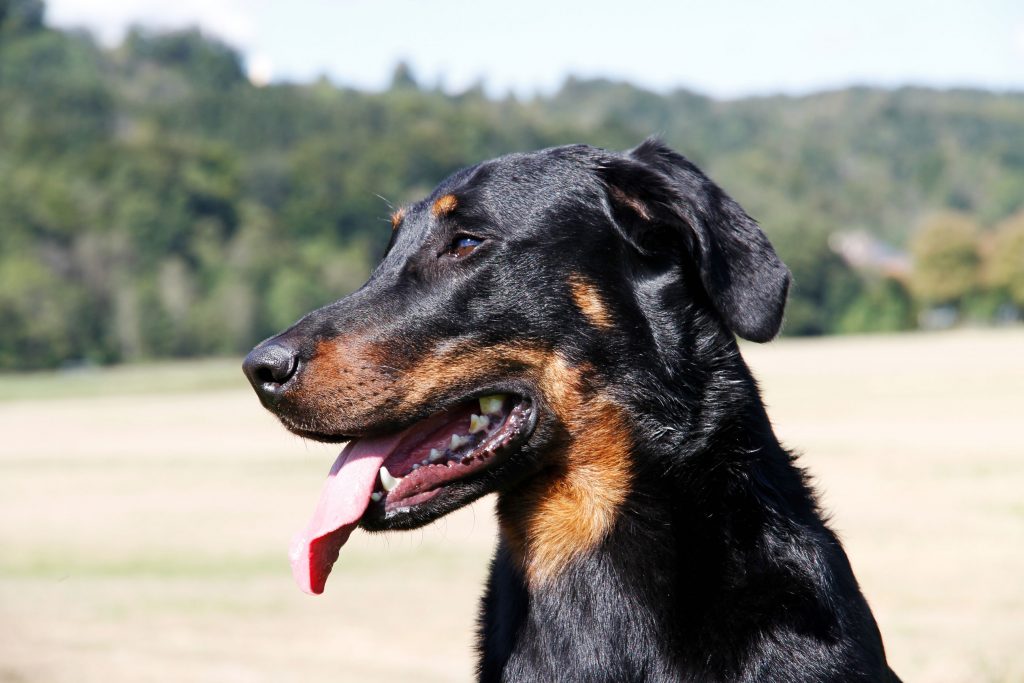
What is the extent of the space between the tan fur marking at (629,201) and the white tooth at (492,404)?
78 centimetres

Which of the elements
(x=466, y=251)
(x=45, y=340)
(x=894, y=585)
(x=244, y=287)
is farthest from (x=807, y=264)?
(x=466, y=251)

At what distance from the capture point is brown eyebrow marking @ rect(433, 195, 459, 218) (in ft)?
13.3

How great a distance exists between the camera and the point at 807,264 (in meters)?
105

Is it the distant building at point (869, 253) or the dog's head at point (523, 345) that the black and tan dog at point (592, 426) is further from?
the distant building at point (869, 253)

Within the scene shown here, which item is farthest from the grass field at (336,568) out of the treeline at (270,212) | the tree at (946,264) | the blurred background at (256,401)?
the tree at (946,264)

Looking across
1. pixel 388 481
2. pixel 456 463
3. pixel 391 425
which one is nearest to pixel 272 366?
pixel 391 425

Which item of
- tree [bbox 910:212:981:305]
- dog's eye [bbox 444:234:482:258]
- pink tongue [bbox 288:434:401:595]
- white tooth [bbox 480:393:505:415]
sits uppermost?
dog's eye [bbox 444:234:482:258]

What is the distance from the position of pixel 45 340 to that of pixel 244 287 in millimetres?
16129

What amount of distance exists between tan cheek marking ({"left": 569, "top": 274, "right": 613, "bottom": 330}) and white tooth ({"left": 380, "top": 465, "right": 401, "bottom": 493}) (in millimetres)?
826

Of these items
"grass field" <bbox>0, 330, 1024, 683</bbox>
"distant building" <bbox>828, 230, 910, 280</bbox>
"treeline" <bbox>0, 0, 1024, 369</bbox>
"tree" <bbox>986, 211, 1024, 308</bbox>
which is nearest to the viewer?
"grass field" <bbox>0, 330, 1024, 683</bbox>

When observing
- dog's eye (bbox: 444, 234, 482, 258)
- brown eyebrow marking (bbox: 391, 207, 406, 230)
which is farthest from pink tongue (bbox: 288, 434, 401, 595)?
brown eyebrow marking (bbox: 391, 207, 406, 230)

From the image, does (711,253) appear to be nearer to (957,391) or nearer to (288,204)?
(957,391)

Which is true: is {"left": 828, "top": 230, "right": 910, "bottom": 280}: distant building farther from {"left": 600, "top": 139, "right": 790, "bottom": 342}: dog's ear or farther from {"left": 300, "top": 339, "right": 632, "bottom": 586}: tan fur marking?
{"left": 300, "top": 339, "right": 632, "bottom": 586}: tan fur marking

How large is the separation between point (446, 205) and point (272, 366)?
886 mm
